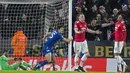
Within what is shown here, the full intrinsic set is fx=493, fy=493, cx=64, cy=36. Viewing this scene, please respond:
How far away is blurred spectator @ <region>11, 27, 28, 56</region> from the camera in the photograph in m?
17.6

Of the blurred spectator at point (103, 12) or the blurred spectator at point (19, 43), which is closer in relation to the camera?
the blurred spectator at point (19, 43)

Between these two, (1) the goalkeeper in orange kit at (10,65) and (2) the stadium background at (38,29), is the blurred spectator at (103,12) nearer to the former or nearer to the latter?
(2) the stadium background at (38,29)

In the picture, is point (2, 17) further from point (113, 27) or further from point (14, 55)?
point (113, 27)

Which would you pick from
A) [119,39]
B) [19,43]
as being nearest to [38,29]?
[19,43]

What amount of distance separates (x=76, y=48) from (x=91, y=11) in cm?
272

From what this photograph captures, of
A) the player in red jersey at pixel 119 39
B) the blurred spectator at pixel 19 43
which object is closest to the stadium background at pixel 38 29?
the blurred spectator at pixel 19 43

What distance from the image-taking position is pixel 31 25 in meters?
18.2

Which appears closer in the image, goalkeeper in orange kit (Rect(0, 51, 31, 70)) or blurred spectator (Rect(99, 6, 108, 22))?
goalkeeper in orange kit (Rect(0, 51, 31, 70))

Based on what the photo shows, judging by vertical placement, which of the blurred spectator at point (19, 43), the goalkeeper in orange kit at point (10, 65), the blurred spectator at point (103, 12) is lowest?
the goalkeeper in orange kit at point (10, 65)

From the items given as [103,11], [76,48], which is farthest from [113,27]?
[76,48]

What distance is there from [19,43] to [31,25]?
911 mm

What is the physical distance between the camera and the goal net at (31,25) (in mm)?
17266

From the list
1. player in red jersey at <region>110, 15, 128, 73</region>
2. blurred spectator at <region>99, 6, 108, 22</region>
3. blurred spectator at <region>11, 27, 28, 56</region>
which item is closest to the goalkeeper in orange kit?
blurred spectator at <region>11, 27, 28, 56</region>

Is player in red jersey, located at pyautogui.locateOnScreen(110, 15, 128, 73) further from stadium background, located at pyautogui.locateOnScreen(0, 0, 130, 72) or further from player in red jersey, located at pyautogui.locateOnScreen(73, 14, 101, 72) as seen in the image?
player in red jersey, located at pyautogui.locateOnScreen(73, 14, 101, 72)
